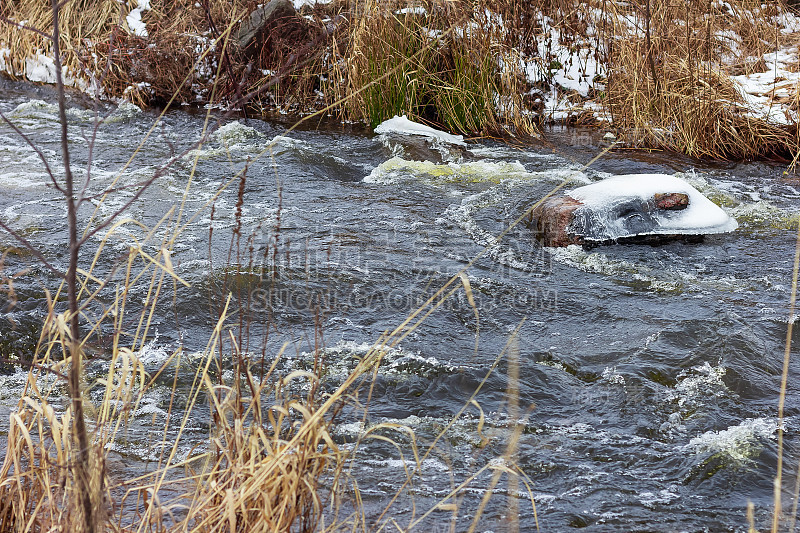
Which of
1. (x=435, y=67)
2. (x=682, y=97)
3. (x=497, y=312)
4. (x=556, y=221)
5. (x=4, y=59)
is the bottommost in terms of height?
(x=497, y=312)

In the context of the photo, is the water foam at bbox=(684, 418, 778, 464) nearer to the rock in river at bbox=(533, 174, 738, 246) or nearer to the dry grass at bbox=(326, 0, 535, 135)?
the rock in river at bbox=(533, 174, 738, 246)

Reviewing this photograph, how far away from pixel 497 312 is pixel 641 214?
5.03ft

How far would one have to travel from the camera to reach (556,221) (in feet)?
15.4

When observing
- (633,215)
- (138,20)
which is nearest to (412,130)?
(633,215)

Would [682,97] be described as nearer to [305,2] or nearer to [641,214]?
[641,214]

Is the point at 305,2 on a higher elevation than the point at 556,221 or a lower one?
higher

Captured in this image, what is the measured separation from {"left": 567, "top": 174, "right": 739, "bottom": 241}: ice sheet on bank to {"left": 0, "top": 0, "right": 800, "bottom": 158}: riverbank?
71.6 inches

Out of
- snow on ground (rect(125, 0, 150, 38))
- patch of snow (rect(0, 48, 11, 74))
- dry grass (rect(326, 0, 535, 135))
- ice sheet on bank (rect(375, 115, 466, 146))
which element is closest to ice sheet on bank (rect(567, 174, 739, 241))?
ice sheet on bank (rect(375, 115, 466, 146))

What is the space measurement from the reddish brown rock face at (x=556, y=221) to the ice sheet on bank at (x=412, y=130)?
1.84 m

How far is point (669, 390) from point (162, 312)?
2.42 meters

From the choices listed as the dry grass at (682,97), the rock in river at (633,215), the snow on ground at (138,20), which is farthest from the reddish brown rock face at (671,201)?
the snow on ground at (138,20)

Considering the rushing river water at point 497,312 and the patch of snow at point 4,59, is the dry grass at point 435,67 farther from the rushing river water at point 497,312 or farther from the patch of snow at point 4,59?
the patch of snow at point 4,59

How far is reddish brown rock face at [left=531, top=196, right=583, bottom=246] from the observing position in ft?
15.0

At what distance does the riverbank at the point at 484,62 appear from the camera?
6.42m
